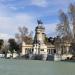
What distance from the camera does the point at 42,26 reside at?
372ft

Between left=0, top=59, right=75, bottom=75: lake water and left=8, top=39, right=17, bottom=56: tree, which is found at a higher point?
left=8, top=39, right=17, bottom=56: tree

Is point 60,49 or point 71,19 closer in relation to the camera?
point 71,19

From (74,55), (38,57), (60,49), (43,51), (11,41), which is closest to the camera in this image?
(74,55)

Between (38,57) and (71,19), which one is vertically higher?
(71,19)

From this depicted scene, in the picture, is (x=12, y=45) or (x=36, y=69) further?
(x=12, y=45)

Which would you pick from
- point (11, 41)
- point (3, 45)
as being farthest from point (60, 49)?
point (3, 45)

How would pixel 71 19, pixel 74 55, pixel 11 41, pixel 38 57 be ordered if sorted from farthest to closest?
pixel 11 41 < pixel 38 57 < pixel 74 55 < pixel 71 19

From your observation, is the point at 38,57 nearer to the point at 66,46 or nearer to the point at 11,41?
the point at 66,46

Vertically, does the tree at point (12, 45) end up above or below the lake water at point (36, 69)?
above

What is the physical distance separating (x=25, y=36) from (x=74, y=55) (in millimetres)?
29880

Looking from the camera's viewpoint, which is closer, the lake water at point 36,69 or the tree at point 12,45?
the lake water at point 36,69

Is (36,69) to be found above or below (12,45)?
below

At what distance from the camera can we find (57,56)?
306 ft

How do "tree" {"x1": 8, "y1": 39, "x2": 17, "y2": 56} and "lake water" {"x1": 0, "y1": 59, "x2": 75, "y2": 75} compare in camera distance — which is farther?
"tree" {"x1": 8, "y1": 39, "x2": 17, "y2": 56}
